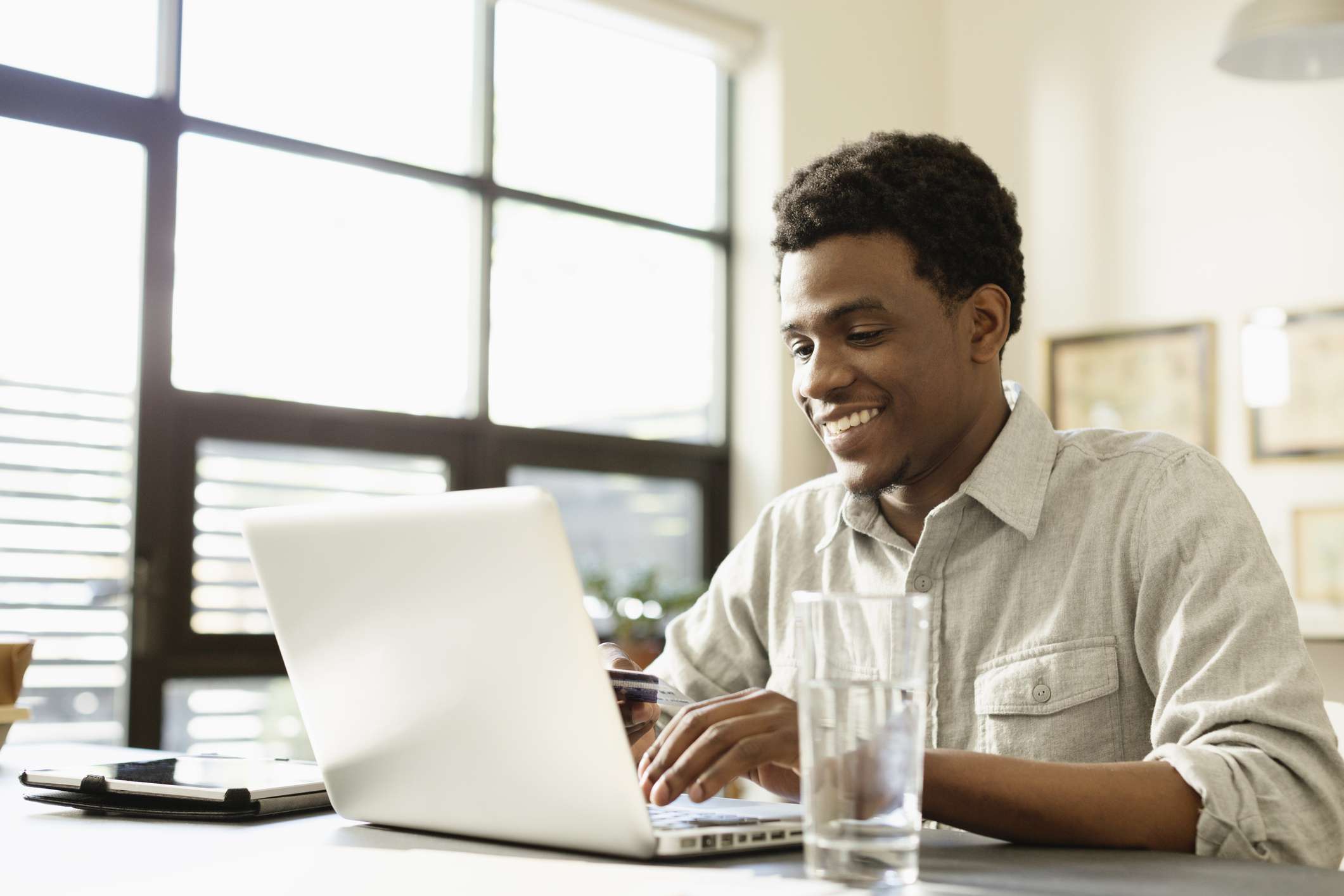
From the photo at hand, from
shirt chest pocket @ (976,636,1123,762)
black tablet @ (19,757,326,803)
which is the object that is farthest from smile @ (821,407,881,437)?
black tablet @ (19,757,326,803)

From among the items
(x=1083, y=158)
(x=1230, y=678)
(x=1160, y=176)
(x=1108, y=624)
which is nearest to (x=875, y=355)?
(x=1108, y=624)

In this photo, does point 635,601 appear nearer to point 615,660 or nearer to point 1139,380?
point 1139,380

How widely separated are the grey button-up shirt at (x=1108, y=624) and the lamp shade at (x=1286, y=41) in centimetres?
164

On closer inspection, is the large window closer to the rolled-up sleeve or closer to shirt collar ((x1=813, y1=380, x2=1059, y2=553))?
shirt collar ((x1=813, y1=380, x2=1059, y2=553))

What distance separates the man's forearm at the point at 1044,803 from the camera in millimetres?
898

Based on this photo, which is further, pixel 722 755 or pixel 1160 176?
pixel 1160 176

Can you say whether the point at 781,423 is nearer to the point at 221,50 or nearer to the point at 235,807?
the point at 221,50

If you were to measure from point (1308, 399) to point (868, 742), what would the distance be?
3.15 meters

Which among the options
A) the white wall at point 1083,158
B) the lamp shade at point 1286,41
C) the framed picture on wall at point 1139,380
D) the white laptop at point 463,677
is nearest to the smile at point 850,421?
the white laptop at point 463,677

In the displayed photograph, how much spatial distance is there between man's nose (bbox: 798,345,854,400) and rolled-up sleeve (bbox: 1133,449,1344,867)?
0.30 m

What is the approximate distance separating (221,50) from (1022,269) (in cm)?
231

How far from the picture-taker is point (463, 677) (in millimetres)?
852

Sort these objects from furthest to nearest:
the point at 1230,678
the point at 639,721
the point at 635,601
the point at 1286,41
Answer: the point at 635,601
the point at 1286,41
the point at 639,721
the point at 1230,678

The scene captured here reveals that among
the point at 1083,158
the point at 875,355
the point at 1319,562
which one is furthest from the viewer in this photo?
the point at 1083,158
